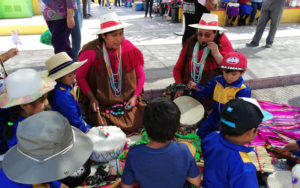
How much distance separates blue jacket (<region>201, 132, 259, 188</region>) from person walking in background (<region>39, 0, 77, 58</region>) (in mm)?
3030

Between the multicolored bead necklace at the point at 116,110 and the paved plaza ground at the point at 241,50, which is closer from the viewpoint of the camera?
the multicolored bead necklace at the point at 116,110

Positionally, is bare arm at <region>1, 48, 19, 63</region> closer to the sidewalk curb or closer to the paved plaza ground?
the paved plaza ground

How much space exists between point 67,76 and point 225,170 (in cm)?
172

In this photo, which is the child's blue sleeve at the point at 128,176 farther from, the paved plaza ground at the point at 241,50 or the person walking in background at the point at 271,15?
the person walking in background at the point at 271,15

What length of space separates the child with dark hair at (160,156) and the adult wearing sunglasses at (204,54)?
1619 millimetres

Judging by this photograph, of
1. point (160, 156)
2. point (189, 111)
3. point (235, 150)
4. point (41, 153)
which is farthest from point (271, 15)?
point (41, 153)

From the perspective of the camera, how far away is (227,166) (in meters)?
1.58

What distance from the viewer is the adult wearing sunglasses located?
2.95 meters

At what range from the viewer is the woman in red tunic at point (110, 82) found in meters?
2.88

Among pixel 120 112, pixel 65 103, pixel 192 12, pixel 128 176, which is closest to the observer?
pixel 128 176

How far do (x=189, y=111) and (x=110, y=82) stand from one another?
1060 mm

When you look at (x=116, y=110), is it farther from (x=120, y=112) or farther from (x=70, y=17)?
(x=70, y=17)

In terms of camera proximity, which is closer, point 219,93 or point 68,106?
point 68,106

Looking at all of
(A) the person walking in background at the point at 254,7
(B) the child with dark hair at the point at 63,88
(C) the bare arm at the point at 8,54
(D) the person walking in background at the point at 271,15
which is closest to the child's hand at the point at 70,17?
(C) the bare arm at the point at 8,54
